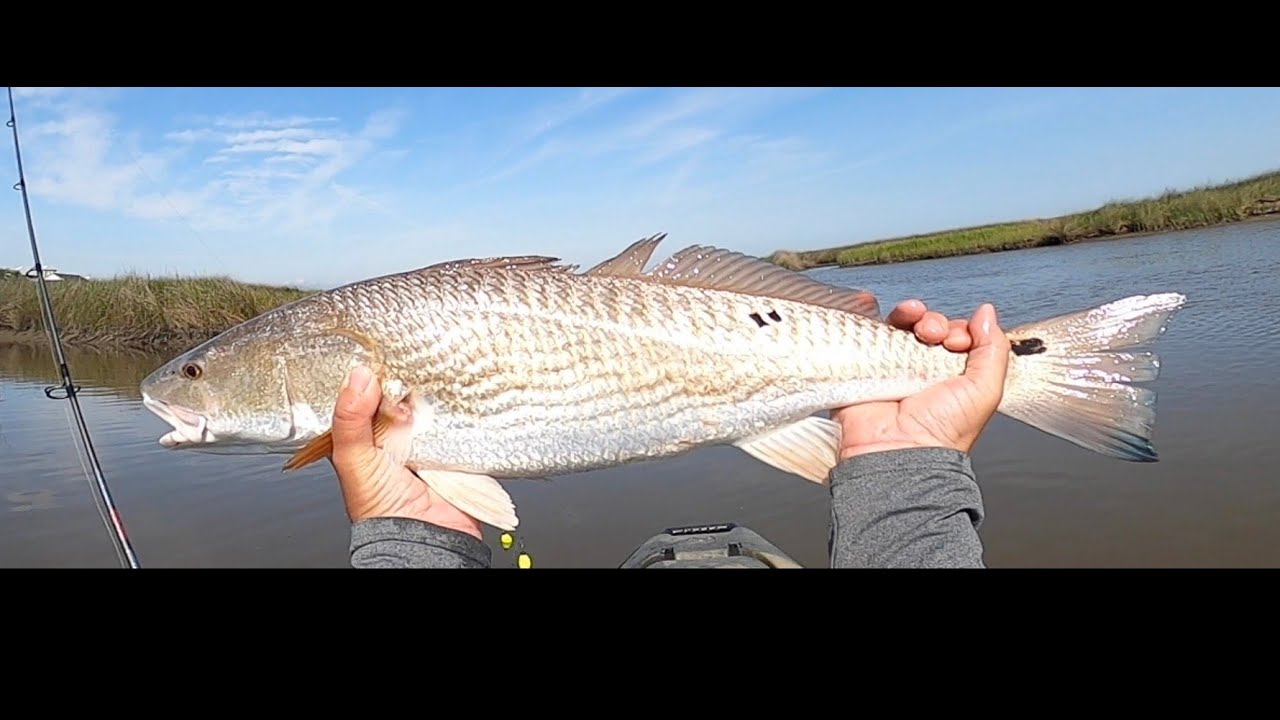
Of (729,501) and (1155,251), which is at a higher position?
(1155,251)

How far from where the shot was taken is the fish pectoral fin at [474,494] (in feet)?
A: 7.55

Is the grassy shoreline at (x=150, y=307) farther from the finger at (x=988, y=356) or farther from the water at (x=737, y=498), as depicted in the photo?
the finger at (x=988, y=356)

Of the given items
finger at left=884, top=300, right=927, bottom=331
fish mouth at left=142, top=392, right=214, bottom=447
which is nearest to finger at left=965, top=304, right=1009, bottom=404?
finger at left=884, top=300, right=927, bottom=331

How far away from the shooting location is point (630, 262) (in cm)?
249

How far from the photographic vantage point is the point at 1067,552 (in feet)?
16.8

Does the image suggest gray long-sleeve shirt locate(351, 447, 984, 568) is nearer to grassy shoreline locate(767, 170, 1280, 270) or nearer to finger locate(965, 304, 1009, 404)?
finger locate(965, 304, 1009, 404)

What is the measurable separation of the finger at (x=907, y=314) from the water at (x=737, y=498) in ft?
10.5

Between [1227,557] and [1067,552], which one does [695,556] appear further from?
[1227,557]

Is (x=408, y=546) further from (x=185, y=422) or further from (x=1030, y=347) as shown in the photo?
(x=1030, y=347)

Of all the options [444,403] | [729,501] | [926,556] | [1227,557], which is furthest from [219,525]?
[1227,557]

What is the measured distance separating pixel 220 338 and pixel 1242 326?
1149 cm

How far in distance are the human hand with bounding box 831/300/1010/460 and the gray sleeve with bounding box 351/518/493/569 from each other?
1.19 metres

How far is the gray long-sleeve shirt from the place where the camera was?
2.00m

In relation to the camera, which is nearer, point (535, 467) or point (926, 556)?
point (926, 556)
